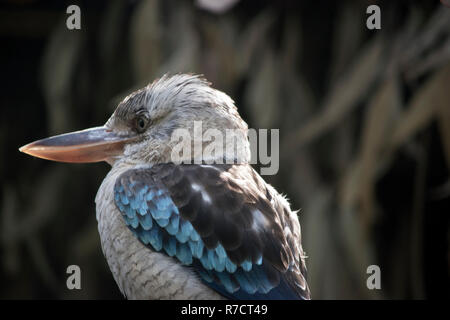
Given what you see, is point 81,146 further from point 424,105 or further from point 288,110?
→ point 424,105

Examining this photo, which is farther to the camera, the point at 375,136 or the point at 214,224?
the point at 375,136

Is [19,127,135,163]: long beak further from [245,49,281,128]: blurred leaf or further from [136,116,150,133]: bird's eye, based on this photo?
[245,49,281,128]: blurred leaf

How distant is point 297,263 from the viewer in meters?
1.24

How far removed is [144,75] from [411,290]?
4.60 ft

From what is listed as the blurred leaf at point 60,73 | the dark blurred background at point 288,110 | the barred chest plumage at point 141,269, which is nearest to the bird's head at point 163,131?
the barred chest plumage at point 141,269

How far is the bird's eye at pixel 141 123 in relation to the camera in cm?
133

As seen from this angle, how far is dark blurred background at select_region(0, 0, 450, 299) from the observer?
2354 millimetres

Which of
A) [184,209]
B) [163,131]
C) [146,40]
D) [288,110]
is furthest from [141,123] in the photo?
[288,110]

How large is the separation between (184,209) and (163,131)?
0.69 ft

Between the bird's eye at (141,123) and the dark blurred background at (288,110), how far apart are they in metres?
0.99

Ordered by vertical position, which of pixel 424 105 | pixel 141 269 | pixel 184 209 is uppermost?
pixel 424 105

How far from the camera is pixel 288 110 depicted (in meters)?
2.48

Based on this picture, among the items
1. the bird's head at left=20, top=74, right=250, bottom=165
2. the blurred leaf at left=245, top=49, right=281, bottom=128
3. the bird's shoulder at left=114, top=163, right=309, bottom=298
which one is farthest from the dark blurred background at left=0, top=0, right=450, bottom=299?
the bird's shoulder at left=114, top=163, right=309, bottom=298
